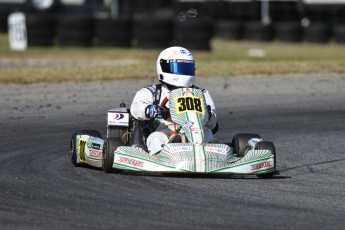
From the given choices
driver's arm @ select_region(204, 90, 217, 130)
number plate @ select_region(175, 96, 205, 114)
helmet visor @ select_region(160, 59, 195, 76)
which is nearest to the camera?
number plate @ select_region(175, 96, 205, 114)

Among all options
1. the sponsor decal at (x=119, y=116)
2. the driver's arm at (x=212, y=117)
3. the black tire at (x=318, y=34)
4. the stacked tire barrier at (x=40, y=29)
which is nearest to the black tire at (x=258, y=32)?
the black tire at (x=318, y=34)

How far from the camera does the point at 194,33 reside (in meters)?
25.1

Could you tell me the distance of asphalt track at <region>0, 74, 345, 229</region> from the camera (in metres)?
6.24

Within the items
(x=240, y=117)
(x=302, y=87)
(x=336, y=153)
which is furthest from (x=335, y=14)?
(x=336, y=153)

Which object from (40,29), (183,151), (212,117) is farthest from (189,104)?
(40,29)

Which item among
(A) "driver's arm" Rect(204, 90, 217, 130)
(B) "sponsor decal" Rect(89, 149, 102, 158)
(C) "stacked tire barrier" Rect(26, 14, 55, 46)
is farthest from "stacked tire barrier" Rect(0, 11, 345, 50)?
Result: (B) "sponsor decal" Rect(89, 149, 102, 158)

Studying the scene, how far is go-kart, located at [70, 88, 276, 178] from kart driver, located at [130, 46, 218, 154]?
4.6 inches

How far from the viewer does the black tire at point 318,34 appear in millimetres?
32281

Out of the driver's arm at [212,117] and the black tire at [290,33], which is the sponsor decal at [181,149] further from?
the black tire at [290,33]

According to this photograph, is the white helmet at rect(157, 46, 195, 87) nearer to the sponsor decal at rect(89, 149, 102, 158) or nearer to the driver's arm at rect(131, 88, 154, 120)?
the driver's arm at rect(131, 88, 154, 120)

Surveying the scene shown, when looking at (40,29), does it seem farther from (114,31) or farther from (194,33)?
(194,33)

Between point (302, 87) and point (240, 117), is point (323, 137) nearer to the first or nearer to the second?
point (240, 117)

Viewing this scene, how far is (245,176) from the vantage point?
839 cm

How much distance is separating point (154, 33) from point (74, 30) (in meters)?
2.68
